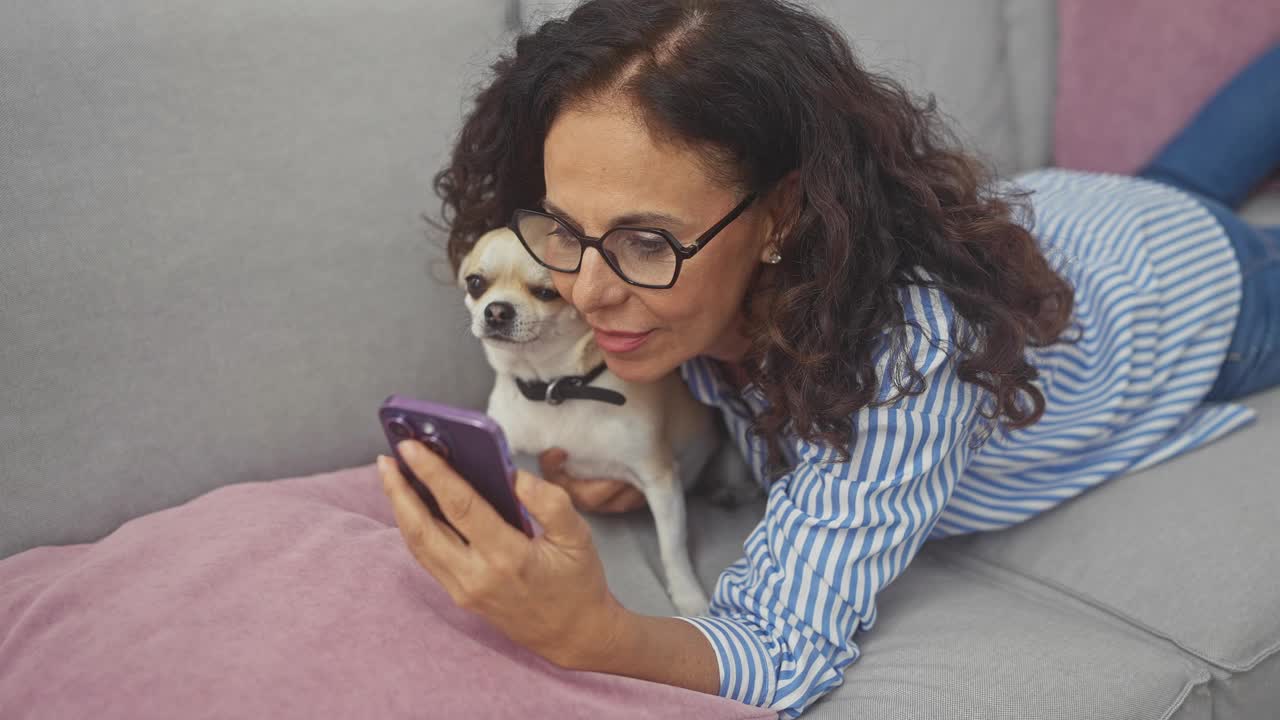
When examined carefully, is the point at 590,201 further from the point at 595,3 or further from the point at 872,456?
the point at 872,456

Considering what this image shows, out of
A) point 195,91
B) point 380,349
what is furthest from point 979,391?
point 195,91

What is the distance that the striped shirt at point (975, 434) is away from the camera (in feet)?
3.48

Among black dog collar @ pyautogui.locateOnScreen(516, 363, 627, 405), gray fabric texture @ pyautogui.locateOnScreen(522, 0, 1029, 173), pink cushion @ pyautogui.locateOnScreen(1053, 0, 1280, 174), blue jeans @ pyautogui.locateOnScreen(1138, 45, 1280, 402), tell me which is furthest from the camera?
pink cushion @ pyautogui.locateOnScreen(1053, 0, 1280, 174)

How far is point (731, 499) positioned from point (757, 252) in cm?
59

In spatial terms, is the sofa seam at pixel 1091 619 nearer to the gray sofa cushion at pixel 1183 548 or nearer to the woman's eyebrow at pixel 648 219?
the gray sofa cushion at pixel 1183 548

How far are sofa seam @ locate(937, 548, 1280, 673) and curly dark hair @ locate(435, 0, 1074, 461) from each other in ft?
0.95

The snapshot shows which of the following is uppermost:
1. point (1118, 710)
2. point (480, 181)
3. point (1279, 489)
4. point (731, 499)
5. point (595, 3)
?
point (595, 3)

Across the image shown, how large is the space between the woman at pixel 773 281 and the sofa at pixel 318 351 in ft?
0.54

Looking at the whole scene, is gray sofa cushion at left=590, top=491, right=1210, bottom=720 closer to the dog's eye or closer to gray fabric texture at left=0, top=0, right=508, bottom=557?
the dog's eye

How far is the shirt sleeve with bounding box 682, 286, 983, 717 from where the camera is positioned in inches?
41.3

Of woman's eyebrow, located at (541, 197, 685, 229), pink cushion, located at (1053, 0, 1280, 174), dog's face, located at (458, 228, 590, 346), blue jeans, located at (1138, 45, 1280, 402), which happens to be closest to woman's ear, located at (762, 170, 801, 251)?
woman's eyebrow, located at (541, 197, 685, 229)

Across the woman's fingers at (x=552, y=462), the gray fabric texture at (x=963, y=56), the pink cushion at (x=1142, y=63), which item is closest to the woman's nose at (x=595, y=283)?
the woman's fingers at (x=552, y=462)

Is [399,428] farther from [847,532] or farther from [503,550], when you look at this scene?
[847,532]

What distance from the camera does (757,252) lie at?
3.60 ft
